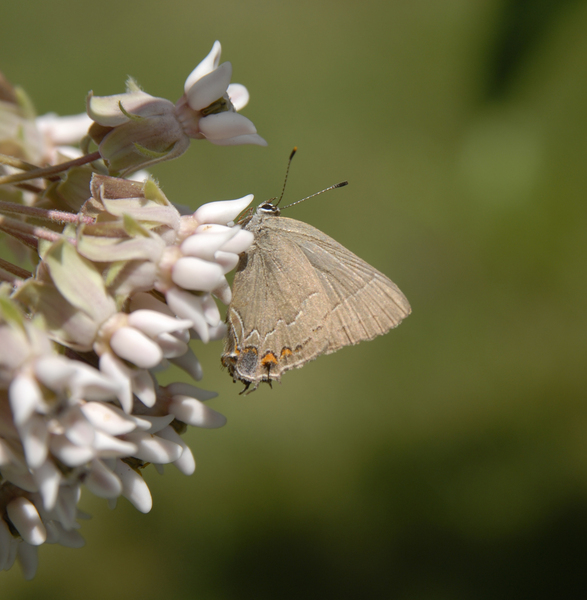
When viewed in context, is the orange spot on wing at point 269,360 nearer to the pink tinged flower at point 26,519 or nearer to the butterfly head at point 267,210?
the butterfly head at point 267,210

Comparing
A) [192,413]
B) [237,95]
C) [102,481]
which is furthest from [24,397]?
[237,95]

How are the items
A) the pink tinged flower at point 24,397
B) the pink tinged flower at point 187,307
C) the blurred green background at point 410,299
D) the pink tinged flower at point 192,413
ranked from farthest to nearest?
the blurred green background at point 410,299
the pink tinged flower at point 192,413
the pink tinged flower at point 187,307
the pink tinged flower at point 24,397

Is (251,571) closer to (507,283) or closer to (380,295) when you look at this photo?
(380,295)

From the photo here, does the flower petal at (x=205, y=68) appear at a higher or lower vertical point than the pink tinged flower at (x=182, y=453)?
higher

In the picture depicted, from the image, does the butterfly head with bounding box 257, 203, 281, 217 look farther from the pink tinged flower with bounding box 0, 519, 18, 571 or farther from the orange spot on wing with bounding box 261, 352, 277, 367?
the pink tinged flower with bounding box 0, 519, 18, 571

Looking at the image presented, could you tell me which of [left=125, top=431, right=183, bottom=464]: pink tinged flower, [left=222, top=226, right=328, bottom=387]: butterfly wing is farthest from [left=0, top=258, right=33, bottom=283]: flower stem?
[left=222, top=226, right=328, bottom=387]: butterfly wing

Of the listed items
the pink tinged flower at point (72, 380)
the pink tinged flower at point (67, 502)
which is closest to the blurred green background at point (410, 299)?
the pink tinged flower at point (67, 502)

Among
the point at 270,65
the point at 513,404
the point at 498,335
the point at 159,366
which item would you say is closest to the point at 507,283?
the point at 498,335
